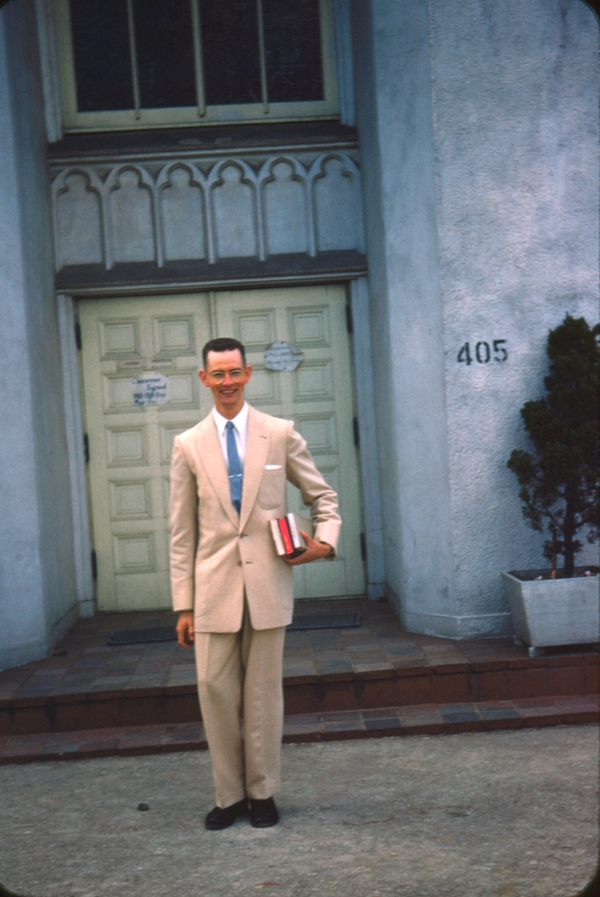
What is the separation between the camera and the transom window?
8.05m

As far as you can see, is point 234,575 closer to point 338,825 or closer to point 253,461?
point 253,461

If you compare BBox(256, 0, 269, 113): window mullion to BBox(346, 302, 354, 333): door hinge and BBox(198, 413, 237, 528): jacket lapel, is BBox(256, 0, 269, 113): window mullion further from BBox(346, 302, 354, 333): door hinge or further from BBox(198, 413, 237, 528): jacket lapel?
BBox(198, 413, 237, 528): jacket lapel

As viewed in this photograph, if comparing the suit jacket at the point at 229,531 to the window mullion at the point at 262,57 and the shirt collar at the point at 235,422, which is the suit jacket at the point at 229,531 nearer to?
the shirt collar at the point at 235,422

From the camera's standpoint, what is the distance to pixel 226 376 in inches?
166

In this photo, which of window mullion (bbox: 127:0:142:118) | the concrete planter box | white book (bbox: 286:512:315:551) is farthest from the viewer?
window mullion (bbox: 127:0:142:118)

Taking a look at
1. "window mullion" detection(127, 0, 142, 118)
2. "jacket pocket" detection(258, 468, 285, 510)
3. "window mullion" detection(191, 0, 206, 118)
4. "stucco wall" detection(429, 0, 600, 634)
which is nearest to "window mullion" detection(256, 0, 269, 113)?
"window mullion" detection(191, 0, 206, 118)

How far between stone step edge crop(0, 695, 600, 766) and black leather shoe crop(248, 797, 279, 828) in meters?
1.18

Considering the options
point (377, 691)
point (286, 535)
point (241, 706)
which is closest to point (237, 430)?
point (286, 535)

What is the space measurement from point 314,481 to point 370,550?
375 cm

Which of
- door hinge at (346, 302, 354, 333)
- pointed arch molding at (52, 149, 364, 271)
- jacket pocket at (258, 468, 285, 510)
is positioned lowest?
jacket pocket at (258, 468, 285, 510)

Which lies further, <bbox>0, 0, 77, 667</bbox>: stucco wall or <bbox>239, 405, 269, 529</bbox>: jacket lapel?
<bbox>0, 0, 77, 667</bbox>: stucco wall

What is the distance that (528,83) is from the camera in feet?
21.5

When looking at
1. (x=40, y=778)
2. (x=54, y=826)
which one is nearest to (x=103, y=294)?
(x=40, y=778)

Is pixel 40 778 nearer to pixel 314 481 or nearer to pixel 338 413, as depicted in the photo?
pixel 314 481
